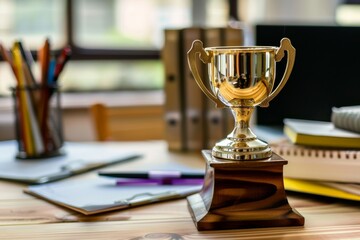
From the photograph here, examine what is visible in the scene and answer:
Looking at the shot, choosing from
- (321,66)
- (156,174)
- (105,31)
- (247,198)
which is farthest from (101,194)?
(105,31)

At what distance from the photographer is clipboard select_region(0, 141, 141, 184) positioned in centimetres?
104

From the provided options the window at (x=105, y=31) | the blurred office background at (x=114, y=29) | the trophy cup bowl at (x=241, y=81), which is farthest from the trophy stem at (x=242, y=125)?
the window at (x=105, y=31)

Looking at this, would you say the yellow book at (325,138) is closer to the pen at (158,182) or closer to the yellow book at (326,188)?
the yellow book at (326,188)

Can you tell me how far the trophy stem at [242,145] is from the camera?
2.46ft

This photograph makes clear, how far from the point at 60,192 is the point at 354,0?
197 centimetres

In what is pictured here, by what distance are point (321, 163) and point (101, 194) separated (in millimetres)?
358

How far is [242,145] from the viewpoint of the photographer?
0.76m

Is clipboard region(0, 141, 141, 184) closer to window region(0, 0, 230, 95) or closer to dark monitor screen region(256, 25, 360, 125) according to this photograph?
dark monitor screen region(256, 25, 360, 125)

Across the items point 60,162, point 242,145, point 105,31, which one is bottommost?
point 60,162

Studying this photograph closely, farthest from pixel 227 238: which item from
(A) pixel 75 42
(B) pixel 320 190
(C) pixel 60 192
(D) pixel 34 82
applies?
(A) pixel 75 42

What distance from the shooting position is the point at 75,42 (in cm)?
242

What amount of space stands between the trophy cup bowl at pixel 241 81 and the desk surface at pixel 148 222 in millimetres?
109

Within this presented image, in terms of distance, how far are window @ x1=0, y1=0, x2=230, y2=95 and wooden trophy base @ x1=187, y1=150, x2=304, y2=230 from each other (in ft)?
5.69

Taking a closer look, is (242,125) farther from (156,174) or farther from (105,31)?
(105,31)
